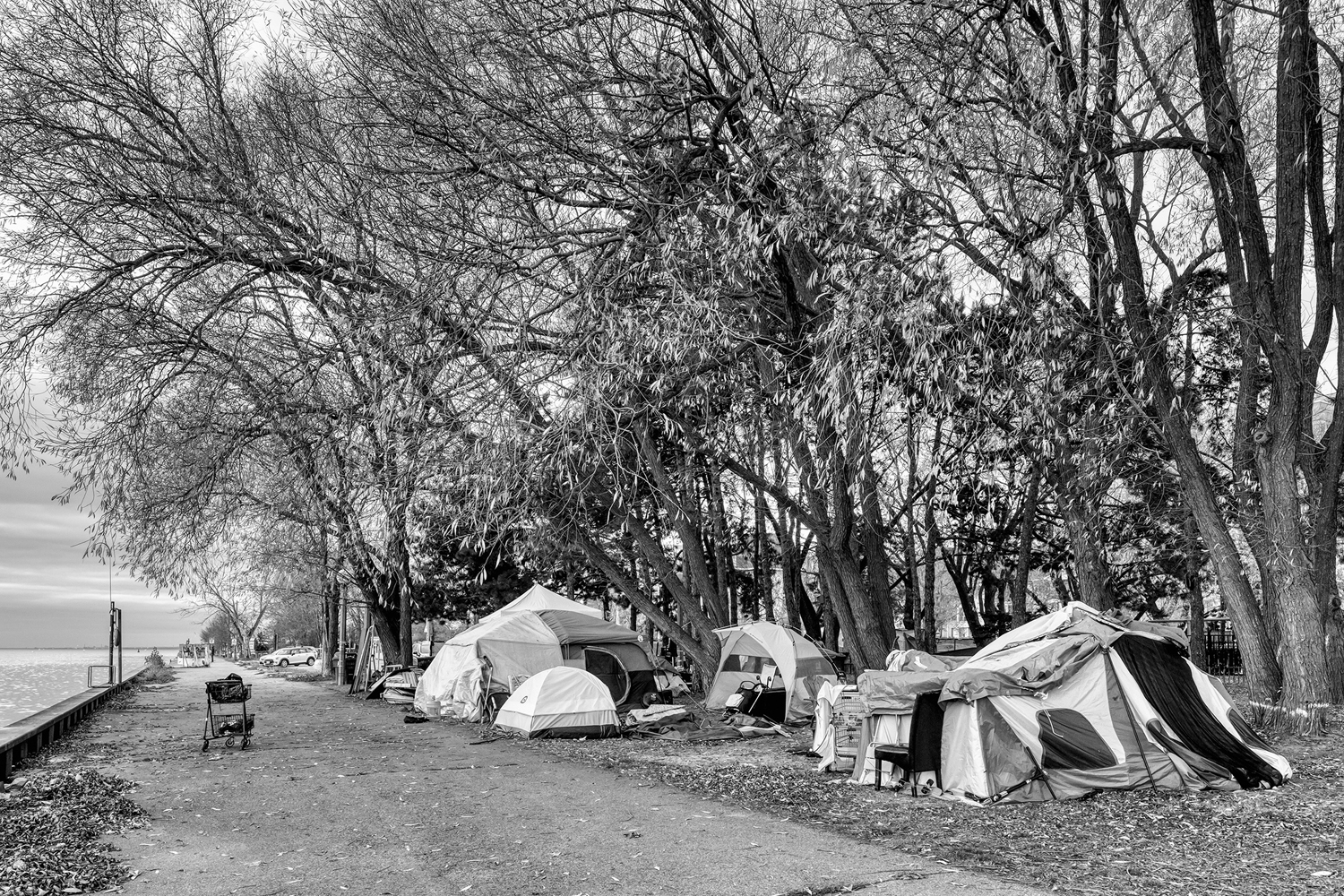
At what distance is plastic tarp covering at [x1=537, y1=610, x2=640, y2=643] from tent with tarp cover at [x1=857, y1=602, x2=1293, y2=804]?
380 inches

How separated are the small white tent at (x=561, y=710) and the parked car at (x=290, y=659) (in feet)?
138

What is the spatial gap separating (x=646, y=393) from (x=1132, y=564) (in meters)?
16.4

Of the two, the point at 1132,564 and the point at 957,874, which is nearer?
the point at 957,874

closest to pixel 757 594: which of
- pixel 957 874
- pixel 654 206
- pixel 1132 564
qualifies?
pixel 1132 564

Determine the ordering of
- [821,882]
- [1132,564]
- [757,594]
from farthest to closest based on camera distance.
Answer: [757,594] < [1132,564] < [821,882]

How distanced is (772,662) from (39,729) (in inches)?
421

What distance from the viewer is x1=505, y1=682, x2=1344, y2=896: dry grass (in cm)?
641

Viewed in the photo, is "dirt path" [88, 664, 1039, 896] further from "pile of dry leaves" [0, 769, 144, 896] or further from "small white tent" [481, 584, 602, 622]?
"small white tent" [481, 584, 602, 622]

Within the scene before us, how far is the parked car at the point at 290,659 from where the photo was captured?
178 ft

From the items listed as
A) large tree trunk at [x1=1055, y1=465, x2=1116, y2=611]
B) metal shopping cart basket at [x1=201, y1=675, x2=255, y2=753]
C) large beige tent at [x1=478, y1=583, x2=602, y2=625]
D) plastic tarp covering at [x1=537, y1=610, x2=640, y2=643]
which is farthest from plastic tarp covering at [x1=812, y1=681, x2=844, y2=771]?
large beige tent at [x1=478, y1=583, x2=602, y2=625]

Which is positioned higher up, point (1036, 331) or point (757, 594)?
point (1036, 331)

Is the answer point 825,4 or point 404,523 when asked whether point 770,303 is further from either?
point 404,523

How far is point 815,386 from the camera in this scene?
9422mm

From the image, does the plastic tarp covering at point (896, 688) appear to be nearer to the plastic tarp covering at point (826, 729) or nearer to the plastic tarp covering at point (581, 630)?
the plastic tarp covering at point (826, 729)
